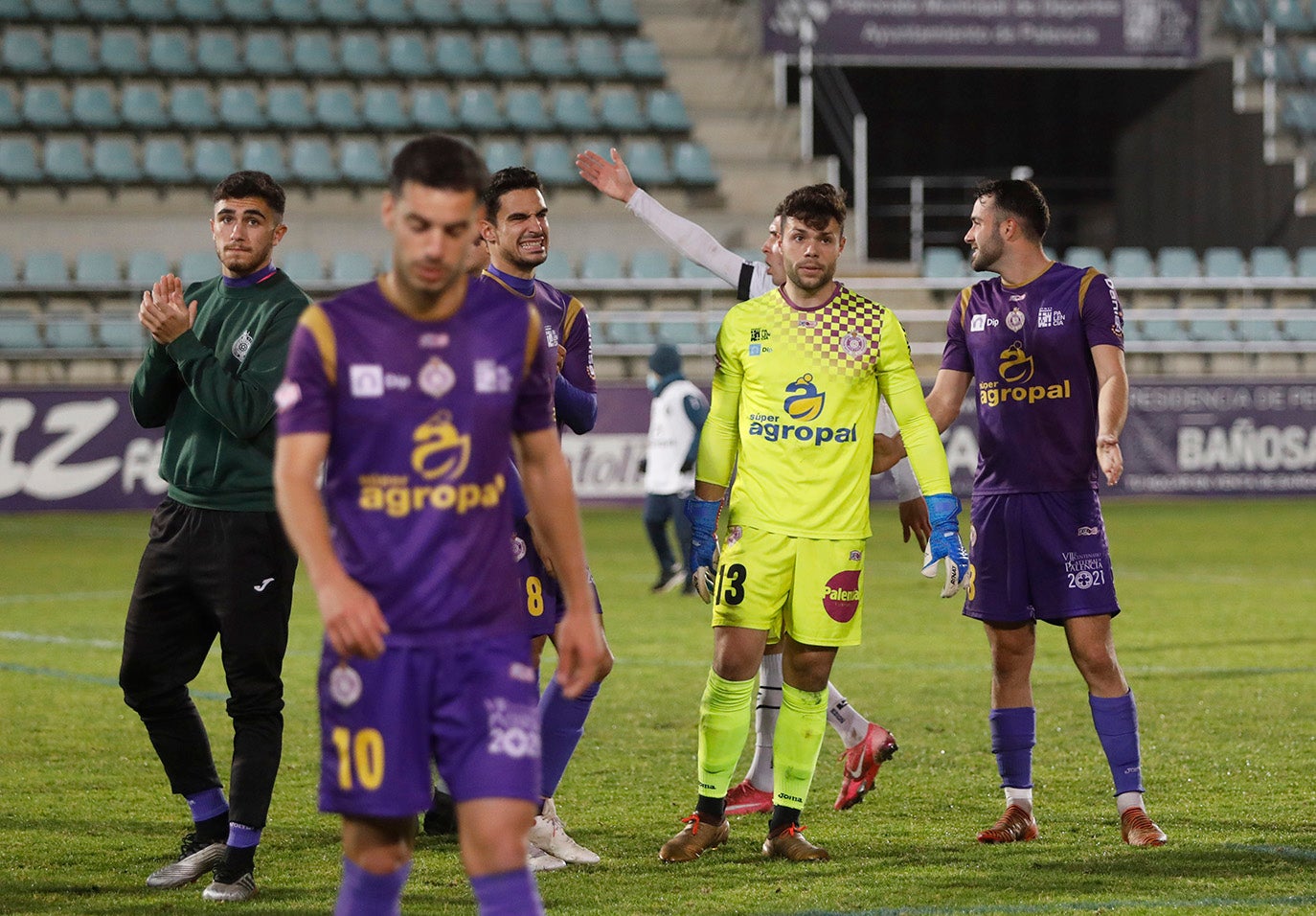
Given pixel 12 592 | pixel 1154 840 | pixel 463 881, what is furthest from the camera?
pixel 12 592

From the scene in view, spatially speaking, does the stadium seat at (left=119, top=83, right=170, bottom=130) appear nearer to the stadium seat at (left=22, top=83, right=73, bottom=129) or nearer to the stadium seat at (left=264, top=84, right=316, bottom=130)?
the stadium seat at (left=22, top=83, right=73, bottom=129)

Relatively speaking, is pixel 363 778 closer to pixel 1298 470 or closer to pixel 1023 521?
pixel 1023 521

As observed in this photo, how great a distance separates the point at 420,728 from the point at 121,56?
77.8 feet

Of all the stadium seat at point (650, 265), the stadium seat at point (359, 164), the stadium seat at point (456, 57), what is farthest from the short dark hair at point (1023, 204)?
the stadium seat at point (456, 57)

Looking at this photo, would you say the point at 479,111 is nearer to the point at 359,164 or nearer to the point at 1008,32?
the point at 359,164

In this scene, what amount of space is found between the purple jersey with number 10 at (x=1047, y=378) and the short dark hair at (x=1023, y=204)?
0.56 feet

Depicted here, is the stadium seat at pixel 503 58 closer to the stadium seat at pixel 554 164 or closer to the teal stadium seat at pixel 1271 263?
the stadium seat at pixel 554 164

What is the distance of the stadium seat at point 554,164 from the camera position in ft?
81.5

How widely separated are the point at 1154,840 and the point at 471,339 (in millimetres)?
3181

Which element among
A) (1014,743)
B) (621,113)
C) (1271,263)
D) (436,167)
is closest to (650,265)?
(621,113)

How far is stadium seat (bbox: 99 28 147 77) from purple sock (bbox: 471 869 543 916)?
77.8ft

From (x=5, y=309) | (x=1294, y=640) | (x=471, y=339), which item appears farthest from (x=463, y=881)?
(x=5, y=309)

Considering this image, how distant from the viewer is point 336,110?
25.3 meters

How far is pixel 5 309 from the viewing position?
71.8 feet
